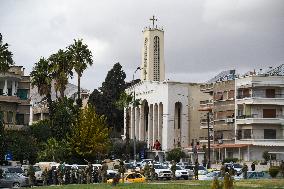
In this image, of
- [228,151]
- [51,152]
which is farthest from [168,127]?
[51,152]

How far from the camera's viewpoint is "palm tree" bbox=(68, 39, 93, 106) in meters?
79.3

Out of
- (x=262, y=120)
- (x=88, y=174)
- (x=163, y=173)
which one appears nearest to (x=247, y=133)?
(x=262, y=120)

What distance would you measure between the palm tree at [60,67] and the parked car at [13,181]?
30810 millimetres

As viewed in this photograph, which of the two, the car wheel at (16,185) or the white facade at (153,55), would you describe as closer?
the car wheel at (16,185)

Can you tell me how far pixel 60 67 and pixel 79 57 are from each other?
3261 millimetres

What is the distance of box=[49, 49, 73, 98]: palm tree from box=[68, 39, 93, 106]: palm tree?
92cm

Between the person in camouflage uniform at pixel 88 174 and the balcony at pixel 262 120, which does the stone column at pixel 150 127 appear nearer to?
the balcony at pixel 262 120

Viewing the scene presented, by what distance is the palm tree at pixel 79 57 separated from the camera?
260 ft

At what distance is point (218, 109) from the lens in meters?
93.0

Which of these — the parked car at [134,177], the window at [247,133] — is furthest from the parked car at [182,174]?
the window at [247,133]

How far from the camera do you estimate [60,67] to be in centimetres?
7788

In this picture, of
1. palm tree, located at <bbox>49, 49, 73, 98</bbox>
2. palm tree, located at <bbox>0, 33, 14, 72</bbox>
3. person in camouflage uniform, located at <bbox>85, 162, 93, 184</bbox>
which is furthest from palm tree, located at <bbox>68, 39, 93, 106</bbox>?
person in camouflage uniform, located at <bbox>85, 162, 93, 184</bbox>

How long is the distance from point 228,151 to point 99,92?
3321 centimetres

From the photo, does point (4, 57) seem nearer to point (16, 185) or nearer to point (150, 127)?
point (16, 185)
